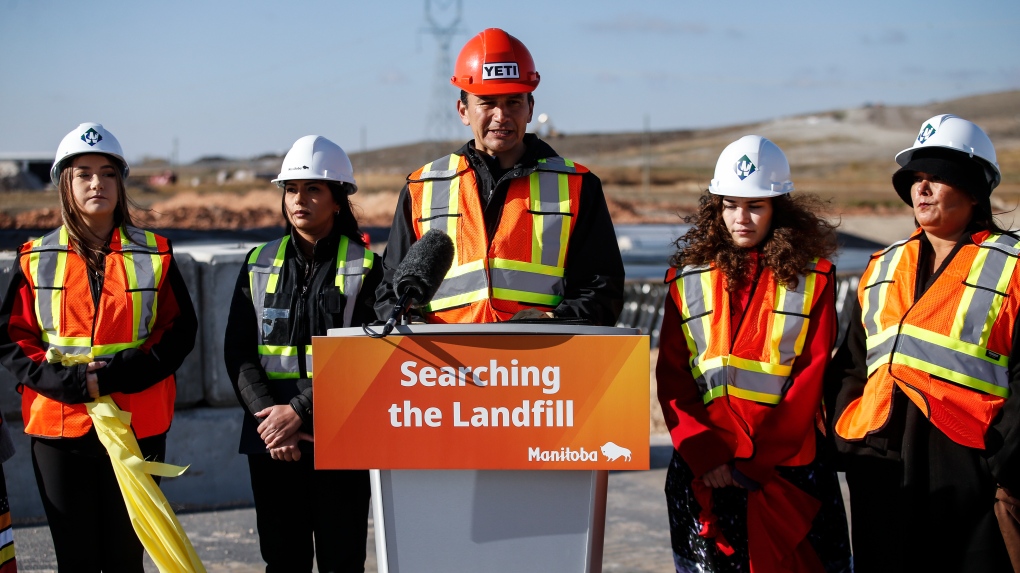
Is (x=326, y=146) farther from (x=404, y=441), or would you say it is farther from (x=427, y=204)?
(x=404, y=441)

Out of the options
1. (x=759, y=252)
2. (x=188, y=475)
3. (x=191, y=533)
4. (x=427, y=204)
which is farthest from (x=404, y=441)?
(x=188, y=475)

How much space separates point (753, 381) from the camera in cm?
377

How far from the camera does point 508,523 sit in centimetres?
293

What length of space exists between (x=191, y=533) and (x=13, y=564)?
1.95m

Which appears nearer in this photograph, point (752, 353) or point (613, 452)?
point (613, 452)

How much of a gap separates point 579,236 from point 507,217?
28cm

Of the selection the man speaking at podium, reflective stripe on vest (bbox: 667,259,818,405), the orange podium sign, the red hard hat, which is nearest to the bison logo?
the orange podium sign

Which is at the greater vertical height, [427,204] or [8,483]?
[427,204]

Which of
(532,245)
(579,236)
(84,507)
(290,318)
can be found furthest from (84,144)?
(579,236)

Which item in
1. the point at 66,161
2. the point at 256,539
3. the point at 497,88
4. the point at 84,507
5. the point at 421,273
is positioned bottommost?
the point at 256,539

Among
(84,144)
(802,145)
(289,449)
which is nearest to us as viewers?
(289,449)

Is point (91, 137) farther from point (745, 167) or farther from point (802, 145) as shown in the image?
point (802, 145)

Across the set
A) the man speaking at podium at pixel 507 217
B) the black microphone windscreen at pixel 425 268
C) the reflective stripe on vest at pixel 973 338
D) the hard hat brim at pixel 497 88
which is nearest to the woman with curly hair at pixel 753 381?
the reflective stripe on vest at pixel 973 338

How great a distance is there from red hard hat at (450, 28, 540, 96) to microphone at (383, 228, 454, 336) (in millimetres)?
890
